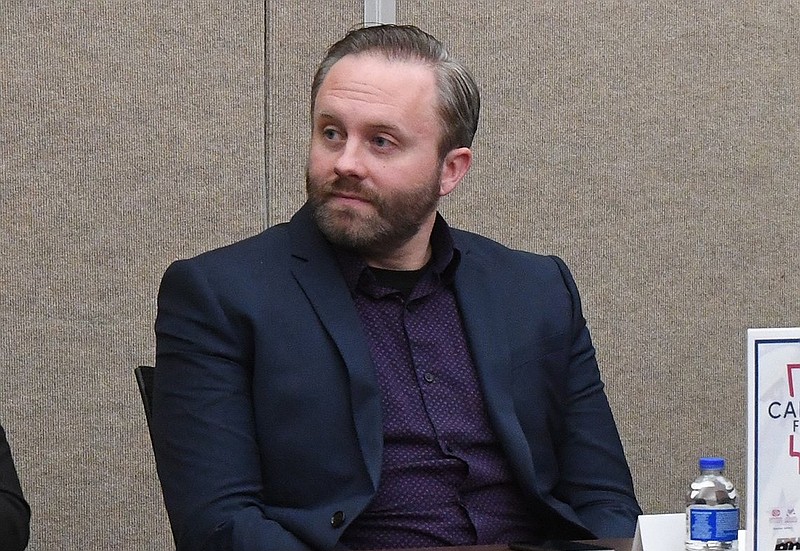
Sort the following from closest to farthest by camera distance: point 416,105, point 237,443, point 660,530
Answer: point 660,530 → point 237,443 → point 416,105

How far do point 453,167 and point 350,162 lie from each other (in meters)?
0.30

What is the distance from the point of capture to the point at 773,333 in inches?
55.1

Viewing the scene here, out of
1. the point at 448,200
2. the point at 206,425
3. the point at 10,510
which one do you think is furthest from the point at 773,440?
the point at 448,200

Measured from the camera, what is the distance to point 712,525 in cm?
143

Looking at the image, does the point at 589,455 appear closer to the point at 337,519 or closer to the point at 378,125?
the point at 337,519

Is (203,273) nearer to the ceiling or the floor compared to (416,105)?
nearer to the floor

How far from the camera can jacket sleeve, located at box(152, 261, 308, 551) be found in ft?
6.14

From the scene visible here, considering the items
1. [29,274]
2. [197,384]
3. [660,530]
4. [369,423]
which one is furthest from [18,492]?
[660,530]

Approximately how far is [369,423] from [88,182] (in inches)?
42.9

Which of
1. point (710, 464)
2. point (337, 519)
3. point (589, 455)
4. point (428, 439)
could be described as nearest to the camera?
point (710, 464)

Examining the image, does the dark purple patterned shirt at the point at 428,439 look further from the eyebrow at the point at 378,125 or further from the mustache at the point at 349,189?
the eyebrow at the point at 378,125

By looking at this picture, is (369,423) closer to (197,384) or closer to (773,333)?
(197,384)

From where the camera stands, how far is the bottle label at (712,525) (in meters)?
1.43

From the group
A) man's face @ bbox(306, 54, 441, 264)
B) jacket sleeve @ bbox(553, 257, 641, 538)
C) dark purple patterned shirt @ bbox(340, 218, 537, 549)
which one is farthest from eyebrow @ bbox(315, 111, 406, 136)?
jacket sleeve @ bbox(553, 257, 641, 538)
